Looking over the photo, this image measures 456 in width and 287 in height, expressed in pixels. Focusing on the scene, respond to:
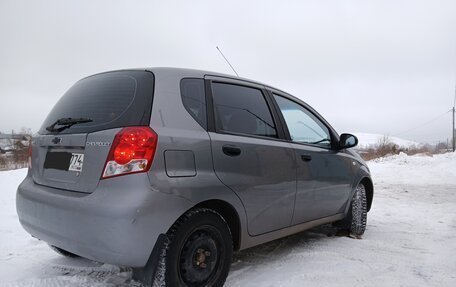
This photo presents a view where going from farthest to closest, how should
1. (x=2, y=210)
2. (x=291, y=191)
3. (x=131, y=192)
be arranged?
(x=2, y=210) < (x=291, y=191) < (x=131, y=192)

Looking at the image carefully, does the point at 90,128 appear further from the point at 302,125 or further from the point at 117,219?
the point at 302,125

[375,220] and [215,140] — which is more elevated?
[215,140]

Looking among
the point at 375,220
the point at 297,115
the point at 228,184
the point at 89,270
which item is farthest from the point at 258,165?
the point at 375,220

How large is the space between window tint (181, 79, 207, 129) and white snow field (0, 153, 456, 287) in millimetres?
1340

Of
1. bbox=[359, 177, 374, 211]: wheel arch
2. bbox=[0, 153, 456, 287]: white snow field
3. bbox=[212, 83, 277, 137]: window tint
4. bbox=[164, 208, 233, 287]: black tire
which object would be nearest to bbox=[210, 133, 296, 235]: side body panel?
bbox=[212, 83, 277, 137]: window tint

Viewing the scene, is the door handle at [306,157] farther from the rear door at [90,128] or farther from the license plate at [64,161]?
the license plate at [64,161]

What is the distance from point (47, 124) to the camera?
3.01 m

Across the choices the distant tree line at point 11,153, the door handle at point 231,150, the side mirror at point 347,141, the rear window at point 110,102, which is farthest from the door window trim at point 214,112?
the distant tree line at point 11,153

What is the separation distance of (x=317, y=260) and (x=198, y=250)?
1.56 m

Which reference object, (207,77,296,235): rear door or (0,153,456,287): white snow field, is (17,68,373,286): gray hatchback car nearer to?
(207,77,296,235): rear door

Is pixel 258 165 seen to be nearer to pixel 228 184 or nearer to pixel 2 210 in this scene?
pixel 228 184

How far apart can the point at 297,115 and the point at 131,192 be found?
223 centimetres

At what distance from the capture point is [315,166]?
3.74 metres

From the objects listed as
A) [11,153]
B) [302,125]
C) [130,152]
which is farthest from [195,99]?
[11,153]
